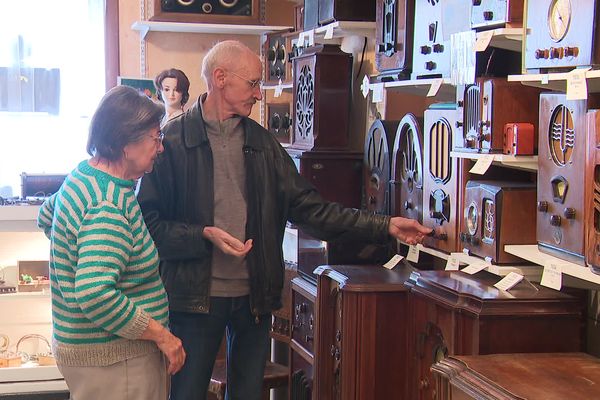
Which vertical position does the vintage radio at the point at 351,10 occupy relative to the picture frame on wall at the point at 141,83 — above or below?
above

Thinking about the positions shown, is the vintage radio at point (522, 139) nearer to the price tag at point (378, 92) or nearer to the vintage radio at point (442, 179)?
the vintage radio at point (442, 179)

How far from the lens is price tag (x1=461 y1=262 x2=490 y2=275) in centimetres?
238

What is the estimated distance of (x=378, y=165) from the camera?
3.11 m

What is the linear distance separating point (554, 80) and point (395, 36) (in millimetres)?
1031

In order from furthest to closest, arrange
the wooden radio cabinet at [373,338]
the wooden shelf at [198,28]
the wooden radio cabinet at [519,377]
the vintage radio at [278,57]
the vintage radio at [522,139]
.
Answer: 1. the wooden shelf at [198,28]
2. the vintage radio at [278,57]
3. the wooden radio cabinet at [373,338]
4. the vintage radio at [522,139]
5. the wooden radio cabinet at [519,377]

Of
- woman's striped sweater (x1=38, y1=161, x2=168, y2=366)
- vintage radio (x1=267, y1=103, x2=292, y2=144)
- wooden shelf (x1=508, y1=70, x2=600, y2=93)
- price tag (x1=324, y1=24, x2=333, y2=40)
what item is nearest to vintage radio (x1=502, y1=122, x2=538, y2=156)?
wooden shelf (x1=508, y1=70, x2=600, y2=93)

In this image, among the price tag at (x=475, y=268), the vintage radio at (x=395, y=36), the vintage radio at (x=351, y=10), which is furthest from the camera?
the vintage radio at (x=351, y=10)

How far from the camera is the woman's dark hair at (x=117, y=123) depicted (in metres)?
2.13

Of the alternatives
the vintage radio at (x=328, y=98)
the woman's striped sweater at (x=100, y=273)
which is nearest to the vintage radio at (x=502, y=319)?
the woman's striped sweater at (x=100, y=273)

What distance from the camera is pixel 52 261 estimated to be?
213 centimetres

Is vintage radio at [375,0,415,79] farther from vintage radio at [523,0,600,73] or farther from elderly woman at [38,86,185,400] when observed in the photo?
elderly woman at [38,86,185,400]

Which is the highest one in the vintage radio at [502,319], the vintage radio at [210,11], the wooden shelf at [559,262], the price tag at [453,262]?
the vintage radio at [210,11]

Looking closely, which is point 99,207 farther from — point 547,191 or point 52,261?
point 547,191

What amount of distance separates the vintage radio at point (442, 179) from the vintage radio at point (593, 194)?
1.90 feet
